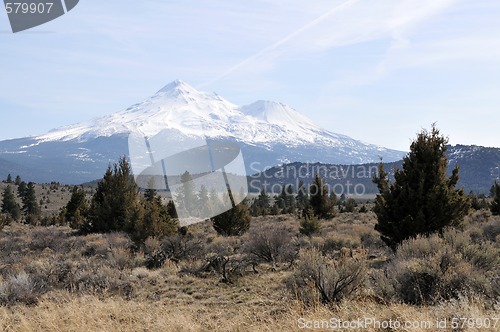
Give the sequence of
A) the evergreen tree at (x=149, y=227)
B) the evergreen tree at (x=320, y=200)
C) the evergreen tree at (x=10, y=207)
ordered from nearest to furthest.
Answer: the evergreen tree at (x=149, y=227) → the evergreen tree at (x=320, y=200) → the evergreen tree at (x=10, y=207)

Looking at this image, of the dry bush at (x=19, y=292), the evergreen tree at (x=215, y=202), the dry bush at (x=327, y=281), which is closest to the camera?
the dry bush at (x=327, y=281)

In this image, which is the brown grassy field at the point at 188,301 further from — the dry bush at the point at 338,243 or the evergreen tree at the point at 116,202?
the evergreen tree at the point at 116,202

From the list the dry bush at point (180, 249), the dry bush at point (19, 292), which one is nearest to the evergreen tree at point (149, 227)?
the dry bush at point (180, 249)

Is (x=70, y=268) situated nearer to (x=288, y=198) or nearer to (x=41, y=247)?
(x=41, y=247)

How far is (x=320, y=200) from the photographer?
33.4 meters

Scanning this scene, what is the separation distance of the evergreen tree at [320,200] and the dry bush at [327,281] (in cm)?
2507

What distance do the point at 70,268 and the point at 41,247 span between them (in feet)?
28.0

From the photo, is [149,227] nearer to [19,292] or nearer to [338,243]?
[338,243]

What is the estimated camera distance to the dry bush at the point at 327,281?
769 cm

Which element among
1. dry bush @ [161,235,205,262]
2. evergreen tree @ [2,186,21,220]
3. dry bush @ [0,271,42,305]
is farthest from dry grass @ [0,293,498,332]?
evergreen tree @ [2,186,21,220]

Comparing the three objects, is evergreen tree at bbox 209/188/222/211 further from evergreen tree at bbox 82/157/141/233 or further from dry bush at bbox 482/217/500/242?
dry bush at bbox 482/217/500/242

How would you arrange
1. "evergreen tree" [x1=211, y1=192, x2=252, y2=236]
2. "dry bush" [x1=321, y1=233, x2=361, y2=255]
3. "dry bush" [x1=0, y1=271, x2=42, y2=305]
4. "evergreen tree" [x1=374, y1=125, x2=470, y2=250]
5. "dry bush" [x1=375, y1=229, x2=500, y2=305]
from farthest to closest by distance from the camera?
"evergreen tree" [x1=211, y1=192, x2=252, y2=236]
"dry bush" [x1=321, y1=233, x2=361, y2=255]
"evergreen tree" [x1=374, y1=125, x2=470, y2=250]
"dry bush" [x1=0, y1=271, x2=42, y2=305]
"dry bush" [x1=375, y1=229, x2=500, y2=305]

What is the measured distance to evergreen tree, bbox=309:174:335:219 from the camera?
1302 inches

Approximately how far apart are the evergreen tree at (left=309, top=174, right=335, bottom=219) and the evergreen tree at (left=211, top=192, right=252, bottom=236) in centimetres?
1123
